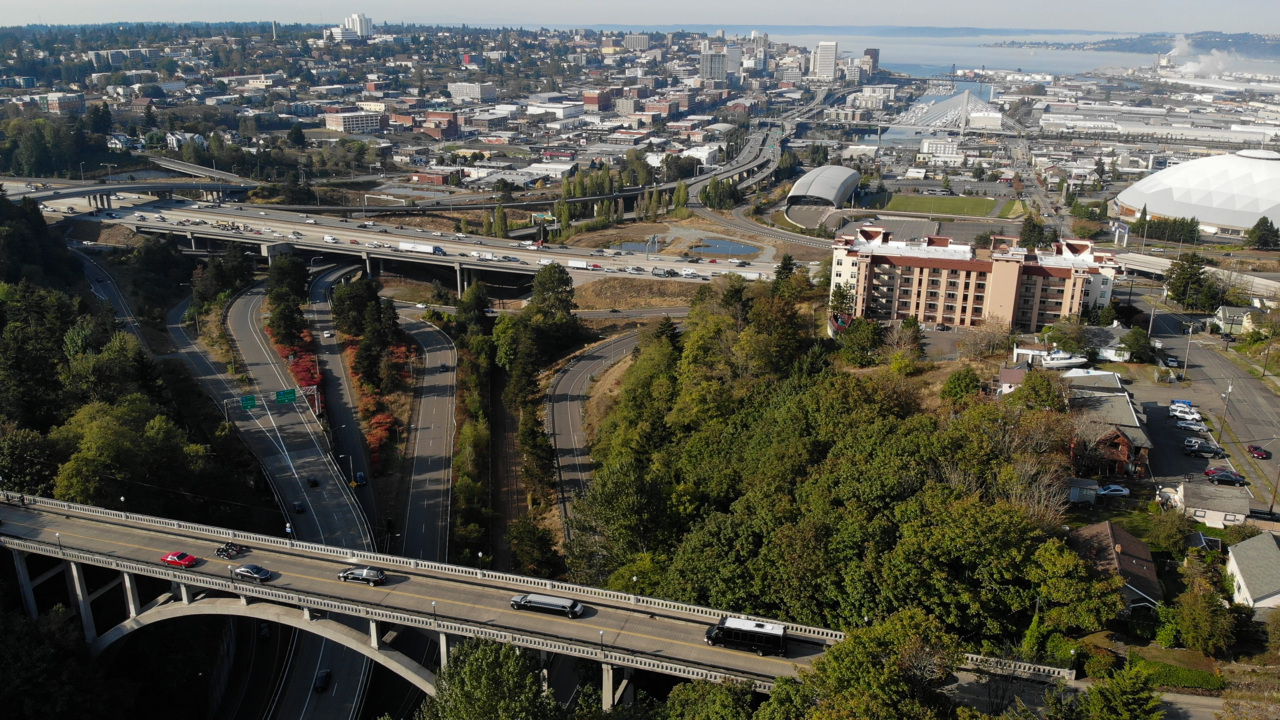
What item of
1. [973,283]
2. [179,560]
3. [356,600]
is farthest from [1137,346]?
[179,560]

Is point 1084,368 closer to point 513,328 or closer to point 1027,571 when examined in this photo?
point 1027,571

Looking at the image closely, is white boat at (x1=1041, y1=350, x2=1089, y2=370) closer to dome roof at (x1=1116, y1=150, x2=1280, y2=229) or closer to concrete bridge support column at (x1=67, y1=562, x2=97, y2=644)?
concrete bridge support column at (x1=67, y1=562, x2=97, y2=644)

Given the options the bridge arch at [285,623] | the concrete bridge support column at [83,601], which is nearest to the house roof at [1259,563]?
the bridge arch at [285,623]

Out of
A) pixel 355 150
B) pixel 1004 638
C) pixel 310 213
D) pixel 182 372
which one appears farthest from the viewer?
pixel 355 150

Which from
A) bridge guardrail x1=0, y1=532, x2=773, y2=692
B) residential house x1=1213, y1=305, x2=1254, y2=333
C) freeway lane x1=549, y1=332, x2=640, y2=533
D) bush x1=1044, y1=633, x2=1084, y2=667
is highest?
bush x1=1044, y1=633, x2=1084, y2=667

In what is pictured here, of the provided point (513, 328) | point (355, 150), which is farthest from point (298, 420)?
point (355, 150)

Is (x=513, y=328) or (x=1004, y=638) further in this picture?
(x=513, y=328)

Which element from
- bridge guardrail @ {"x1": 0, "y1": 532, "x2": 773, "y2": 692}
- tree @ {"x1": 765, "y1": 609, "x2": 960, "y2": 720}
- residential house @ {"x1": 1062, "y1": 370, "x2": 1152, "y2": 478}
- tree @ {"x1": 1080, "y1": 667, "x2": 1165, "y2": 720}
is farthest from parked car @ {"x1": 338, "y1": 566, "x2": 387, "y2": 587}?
residential house @ {"x1": 1062, "y1": 370, "x2": 1152, "y2": 478}
